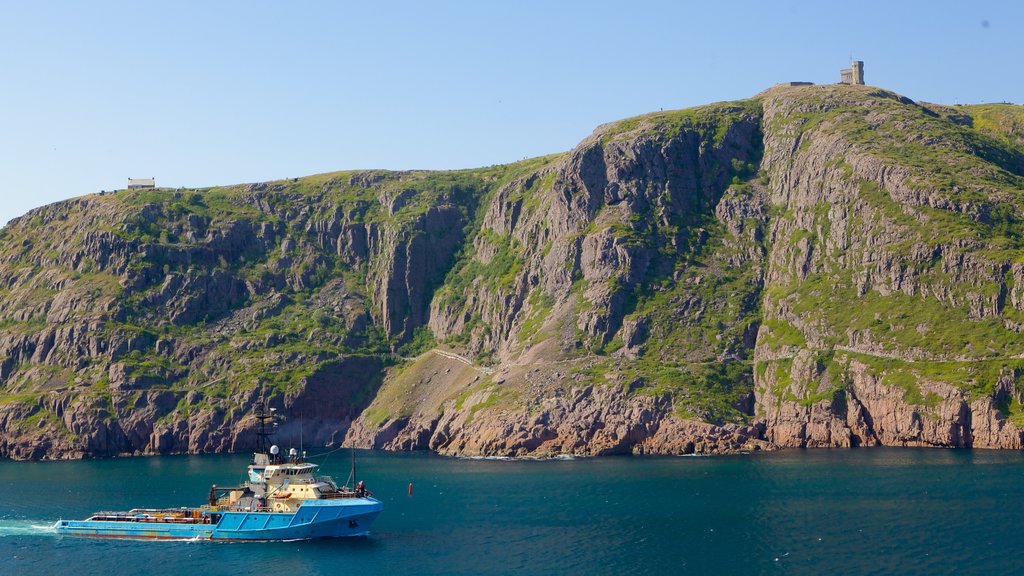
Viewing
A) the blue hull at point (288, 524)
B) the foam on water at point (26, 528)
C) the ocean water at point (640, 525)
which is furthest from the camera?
the foam on water at point (26, 528)

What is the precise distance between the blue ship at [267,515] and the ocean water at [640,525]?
2.11 meters

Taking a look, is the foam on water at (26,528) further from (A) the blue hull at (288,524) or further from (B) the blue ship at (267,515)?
(A) the blue hull at (288,524)

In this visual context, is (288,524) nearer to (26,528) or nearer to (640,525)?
(26,528)

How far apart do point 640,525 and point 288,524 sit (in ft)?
138

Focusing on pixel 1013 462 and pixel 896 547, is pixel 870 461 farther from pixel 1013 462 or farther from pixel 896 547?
pixel 896 547

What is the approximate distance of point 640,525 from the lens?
5281 inches

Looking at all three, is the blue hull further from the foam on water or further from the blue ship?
the foam on water

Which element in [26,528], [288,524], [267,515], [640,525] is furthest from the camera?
[26,528]

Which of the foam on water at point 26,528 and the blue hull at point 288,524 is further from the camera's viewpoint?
the foam on water at point 26,528

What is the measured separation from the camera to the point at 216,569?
4724 inches

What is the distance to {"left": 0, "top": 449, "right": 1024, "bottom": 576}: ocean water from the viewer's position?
4505 inches

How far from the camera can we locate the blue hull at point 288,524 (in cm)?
13288

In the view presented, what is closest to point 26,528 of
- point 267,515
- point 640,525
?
point 267,515

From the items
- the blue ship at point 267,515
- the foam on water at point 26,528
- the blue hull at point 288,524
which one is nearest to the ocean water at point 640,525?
the foam on water at point 26,528
